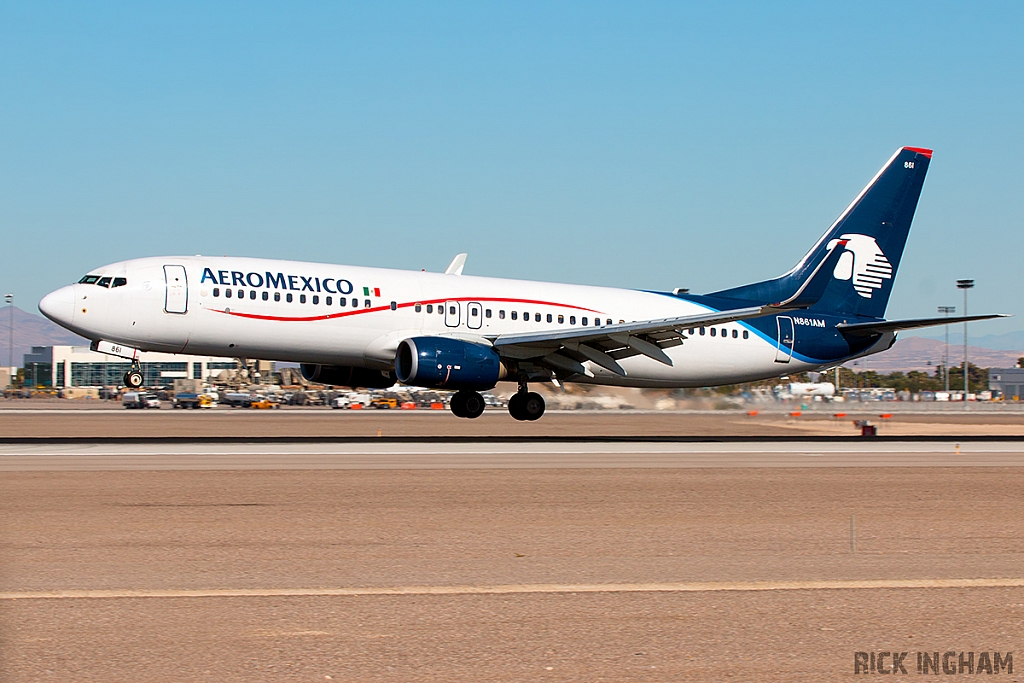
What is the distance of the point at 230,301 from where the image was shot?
33.0 metres

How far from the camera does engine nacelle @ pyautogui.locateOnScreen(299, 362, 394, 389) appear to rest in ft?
122

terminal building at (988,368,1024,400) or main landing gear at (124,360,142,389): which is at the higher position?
main landing gear at (124,360,142,389)

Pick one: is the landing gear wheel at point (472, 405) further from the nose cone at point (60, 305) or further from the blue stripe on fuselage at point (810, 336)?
the nose cone at point (60, 305)

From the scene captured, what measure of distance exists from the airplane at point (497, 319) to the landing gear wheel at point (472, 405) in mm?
57

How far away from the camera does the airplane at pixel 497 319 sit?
32812 millimetres

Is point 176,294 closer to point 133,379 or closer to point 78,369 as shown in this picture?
point 133,379

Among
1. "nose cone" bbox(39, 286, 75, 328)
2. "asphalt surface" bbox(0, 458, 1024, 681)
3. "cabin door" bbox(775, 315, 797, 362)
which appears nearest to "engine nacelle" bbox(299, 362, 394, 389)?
"nose cone" bbox(39, 286, 75, 328)

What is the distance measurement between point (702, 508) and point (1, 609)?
10.1 metres

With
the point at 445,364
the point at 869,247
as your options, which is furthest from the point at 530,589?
the point at 869,247

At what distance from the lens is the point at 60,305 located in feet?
107

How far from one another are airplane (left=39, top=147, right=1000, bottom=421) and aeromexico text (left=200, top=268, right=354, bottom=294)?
0.15 feet

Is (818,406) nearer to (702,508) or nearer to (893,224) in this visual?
(893,224)

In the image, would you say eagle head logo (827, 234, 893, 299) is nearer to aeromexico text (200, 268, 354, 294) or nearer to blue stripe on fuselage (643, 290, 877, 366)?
blue stripe on fuselage (643, 290, 877, 366)

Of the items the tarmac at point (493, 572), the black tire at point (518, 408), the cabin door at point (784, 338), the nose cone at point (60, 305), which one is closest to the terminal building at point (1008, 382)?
the cabin door at point (784, 338)
